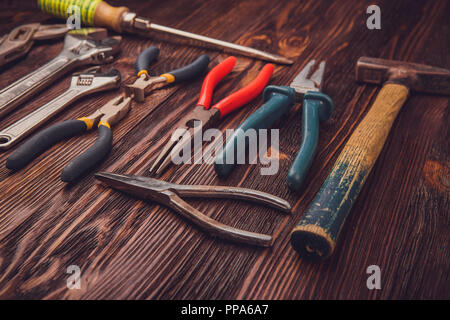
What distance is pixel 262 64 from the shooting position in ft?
4.69

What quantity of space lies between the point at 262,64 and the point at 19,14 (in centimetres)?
109

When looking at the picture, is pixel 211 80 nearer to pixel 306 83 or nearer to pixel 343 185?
pixel 306 83

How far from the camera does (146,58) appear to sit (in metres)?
1.37

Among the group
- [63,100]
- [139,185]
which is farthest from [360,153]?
[63,100]

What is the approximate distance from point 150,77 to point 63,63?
304 millimetres

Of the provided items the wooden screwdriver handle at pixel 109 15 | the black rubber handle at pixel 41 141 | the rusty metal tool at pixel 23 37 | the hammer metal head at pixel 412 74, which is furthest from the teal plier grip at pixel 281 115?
the rusty metal tool at pixel 23 37

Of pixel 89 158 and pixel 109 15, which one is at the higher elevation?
Result: pixel 109 15

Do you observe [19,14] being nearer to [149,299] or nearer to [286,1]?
[286,1]

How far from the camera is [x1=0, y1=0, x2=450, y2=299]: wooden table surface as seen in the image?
756 mm

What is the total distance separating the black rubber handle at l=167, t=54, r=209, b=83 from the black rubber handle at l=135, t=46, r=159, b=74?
0.35 ft

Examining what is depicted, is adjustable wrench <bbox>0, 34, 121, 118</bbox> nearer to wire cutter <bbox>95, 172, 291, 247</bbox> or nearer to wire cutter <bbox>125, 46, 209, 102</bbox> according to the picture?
wire cutter <bbox>125, 46, 209, 102</bbox>

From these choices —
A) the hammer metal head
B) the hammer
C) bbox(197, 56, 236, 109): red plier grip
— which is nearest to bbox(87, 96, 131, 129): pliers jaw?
bbox(197, 56, 236, 109): red plier grip

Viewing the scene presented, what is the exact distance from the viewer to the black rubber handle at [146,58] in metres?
1.33
